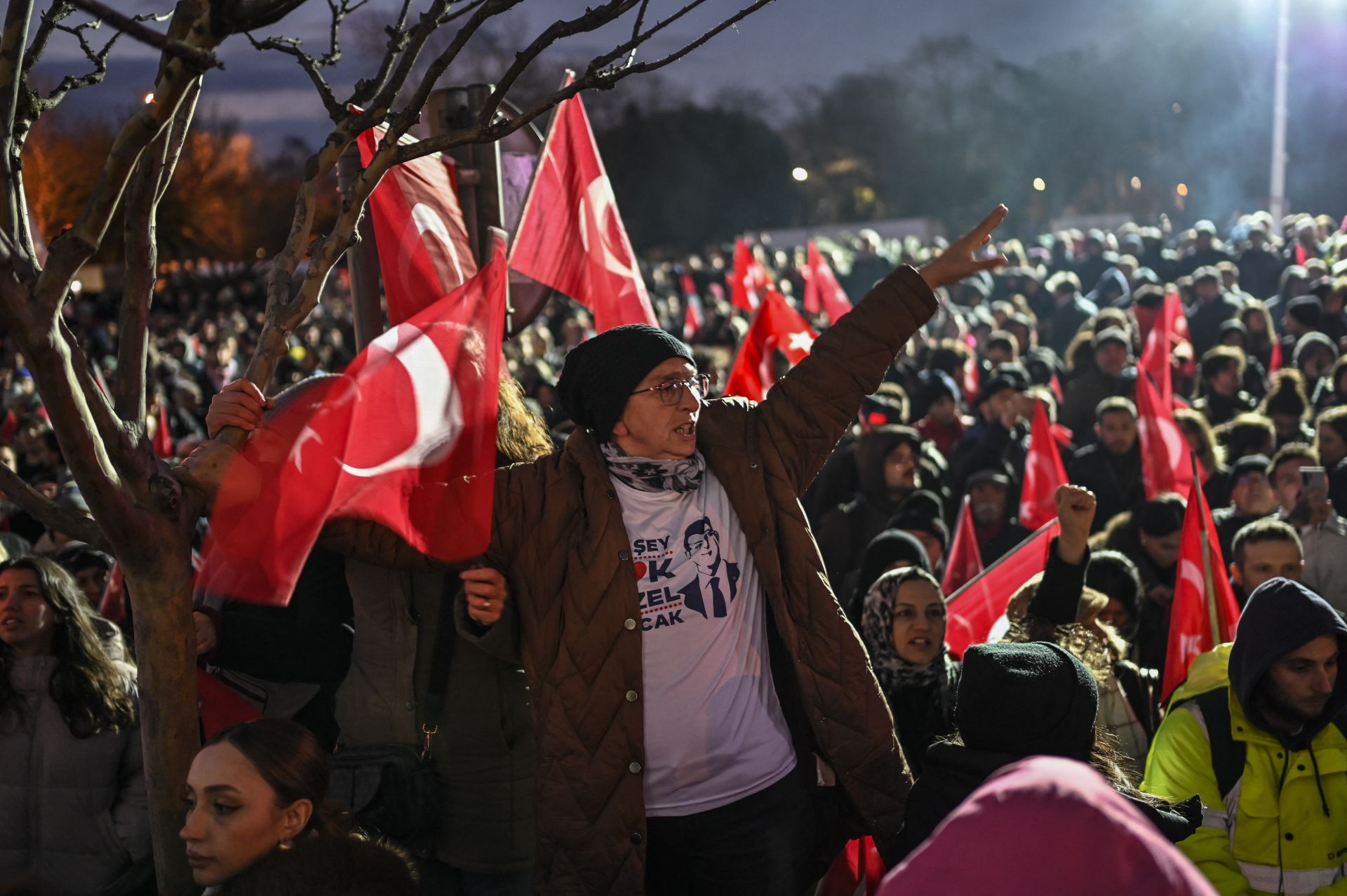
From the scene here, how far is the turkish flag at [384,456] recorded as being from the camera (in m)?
2.54

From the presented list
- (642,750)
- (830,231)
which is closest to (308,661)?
(642,750)

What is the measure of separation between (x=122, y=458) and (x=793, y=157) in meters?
65.0

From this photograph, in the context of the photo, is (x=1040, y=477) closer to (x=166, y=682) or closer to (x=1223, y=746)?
(x=1223, y=746)

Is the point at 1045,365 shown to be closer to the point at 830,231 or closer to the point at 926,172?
the point at 830,231

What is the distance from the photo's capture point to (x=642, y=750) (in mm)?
2879

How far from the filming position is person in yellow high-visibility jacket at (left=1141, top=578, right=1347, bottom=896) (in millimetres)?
3254

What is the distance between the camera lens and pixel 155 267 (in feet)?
8.26

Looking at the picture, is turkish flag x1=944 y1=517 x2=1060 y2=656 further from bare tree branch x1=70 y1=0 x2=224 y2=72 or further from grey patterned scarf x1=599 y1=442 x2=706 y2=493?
bare tree branch x1=70 y1=0 x2=224 y2=72

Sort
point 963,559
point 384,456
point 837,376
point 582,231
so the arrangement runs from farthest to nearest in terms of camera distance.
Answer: point 963,559 < point 582,231 < point 837,376 < point 384,456

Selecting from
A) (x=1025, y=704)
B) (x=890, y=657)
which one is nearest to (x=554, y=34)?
(x=1025, y=704)

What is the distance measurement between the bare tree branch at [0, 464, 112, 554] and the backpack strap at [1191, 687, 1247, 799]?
2577mm

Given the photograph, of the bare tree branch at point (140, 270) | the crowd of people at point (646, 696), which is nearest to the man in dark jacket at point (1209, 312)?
the crowd of people at point (646, 696)

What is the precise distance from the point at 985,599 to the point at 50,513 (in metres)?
3.31

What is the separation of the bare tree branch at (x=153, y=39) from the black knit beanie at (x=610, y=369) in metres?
1.26
